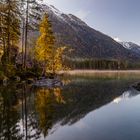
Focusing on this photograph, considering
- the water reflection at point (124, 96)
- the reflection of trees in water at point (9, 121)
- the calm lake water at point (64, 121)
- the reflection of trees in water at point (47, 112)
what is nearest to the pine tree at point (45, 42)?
the water reflection at point (124, 96)

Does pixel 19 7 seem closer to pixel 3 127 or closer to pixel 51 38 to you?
pixel 51 38

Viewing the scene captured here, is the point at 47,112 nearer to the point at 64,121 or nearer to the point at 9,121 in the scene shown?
the point at 64,121

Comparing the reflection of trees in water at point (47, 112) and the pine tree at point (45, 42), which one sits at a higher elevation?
the pine tree at point (45, 42)

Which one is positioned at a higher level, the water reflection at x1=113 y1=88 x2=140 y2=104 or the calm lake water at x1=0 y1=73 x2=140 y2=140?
the water reflection at x1=113 y1=88 x2=140 y2=104

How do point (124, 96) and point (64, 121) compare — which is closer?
point (64, 121)

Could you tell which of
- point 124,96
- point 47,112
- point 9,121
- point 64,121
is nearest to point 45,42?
point 124,96

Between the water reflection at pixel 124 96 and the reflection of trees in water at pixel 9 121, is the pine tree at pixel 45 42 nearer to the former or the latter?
the water reflection at pixel 124 96

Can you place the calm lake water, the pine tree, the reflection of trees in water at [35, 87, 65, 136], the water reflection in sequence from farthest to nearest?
the pine tree → the water reflection → the reflection of trees in water at [35, 87, 65, 136] → the calm lake water

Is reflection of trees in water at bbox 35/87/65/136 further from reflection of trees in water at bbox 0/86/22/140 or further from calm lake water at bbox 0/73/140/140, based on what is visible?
reflection of trees in water at bbox 0/86/22/140

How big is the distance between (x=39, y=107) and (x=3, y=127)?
792cm

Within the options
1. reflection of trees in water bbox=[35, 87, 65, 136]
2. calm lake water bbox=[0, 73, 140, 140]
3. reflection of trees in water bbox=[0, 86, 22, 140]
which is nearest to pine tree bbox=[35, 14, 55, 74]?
reflection of trees in water bbox=[35, 87, 65, 136]

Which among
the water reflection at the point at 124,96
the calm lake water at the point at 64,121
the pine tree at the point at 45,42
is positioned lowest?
the calm lake water at the point at 64,121

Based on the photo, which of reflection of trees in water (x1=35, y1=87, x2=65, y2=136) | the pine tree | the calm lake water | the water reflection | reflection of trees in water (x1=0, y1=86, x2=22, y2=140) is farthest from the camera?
the pine tree

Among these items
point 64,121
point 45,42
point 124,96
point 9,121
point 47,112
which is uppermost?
point 45,42
